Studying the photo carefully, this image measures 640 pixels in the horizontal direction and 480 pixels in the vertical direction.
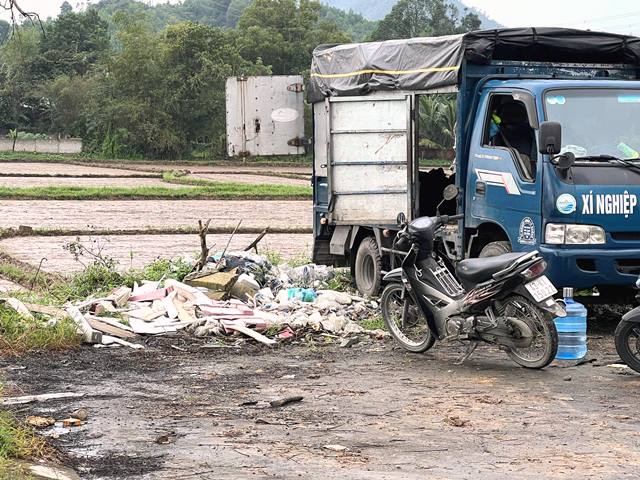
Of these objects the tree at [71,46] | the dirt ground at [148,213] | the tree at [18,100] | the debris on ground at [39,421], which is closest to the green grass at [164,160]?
the tree at [18,100]

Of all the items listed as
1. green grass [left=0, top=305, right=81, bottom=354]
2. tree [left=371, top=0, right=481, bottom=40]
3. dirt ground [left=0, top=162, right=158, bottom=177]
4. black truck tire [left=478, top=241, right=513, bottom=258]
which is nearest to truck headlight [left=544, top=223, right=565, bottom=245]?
black truck tire [left=478, top=241, right=513, bottom=258]

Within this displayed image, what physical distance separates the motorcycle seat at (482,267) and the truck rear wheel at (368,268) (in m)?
3.73

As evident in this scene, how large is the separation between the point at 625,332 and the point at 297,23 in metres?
57.7

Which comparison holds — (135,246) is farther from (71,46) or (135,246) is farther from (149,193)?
(71,46)

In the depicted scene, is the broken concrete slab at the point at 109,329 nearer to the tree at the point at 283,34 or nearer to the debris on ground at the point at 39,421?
the debris on ground at the point at 39,421

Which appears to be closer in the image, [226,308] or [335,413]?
[335,413]

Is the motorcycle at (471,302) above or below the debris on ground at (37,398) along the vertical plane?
above

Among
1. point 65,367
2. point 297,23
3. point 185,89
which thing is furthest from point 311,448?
point 297,23

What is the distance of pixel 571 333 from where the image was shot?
31.1 feet

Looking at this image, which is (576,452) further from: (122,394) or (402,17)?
(402,17)

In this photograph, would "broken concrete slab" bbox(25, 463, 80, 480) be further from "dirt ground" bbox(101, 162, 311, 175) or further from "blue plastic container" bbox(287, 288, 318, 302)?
"dirt ground" bbox(101, 162, 311, 175)

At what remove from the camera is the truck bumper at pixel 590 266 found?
33.3 ft

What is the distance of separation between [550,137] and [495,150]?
1.10 meters

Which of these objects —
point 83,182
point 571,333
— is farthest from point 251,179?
point 571,333
